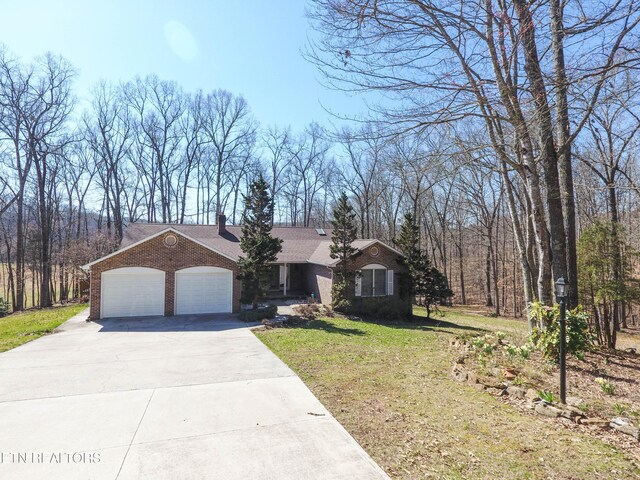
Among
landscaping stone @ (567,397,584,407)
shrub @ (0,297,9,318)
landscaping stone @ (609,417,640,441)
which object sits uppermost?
landscaping stone @ (609,417,640,441)

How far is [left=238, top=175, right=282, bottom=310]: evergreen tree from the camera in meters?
14.1

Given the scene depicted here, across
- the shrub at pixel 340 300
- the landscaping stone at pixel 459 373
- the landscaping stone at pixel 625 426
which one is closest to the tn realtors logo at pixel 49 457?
the landscaping stone at pixel 459 373

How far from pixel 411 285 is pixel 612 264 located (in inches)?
315

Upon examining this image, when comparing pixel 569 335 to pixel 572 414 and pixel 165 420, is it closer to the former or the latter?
pixel 572 414

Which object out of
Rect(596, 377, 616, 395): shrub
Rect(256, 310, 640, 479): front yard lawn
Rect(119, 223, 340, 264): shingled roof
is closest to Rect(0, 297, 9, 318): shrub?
Rect(119, 223, 340, 264): shingled roof

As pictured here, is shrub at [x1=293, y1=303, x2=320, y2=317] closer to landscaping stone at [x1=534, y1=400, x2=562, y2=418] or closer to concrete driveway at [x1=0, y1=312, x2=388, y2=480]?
concrete driveway at [x1=0, y1=312, x2=388, y2=480]

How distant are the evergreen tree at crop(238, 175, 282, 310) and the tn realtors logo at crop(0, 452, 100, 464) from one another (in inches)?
397

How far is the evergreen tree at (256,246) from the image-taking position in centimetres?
1412

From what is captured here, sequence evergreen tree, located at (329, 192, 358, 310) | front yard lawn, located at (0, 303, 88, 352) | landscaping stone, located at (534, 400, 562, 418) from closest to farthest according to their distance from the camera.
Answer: landscaping stone, located at (534, 400, 562, 418) < front yard lawn, located at (0, 303, 88, 352) < evergreen tree, located at (329, 192, 358, 310)

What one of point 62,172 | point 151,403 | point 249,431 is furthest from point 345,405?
point 62,172

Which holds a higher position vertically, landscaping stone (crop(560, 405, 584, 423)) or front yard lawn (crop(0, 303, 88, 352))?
landscaping stone (crop(560, 405, 584, 423))

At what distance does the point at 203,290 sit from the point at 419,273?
10.3 metres

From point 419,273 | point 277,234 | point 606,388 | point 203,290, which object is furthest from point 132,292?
point 606,388

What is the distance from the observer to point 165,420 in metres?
4.90
